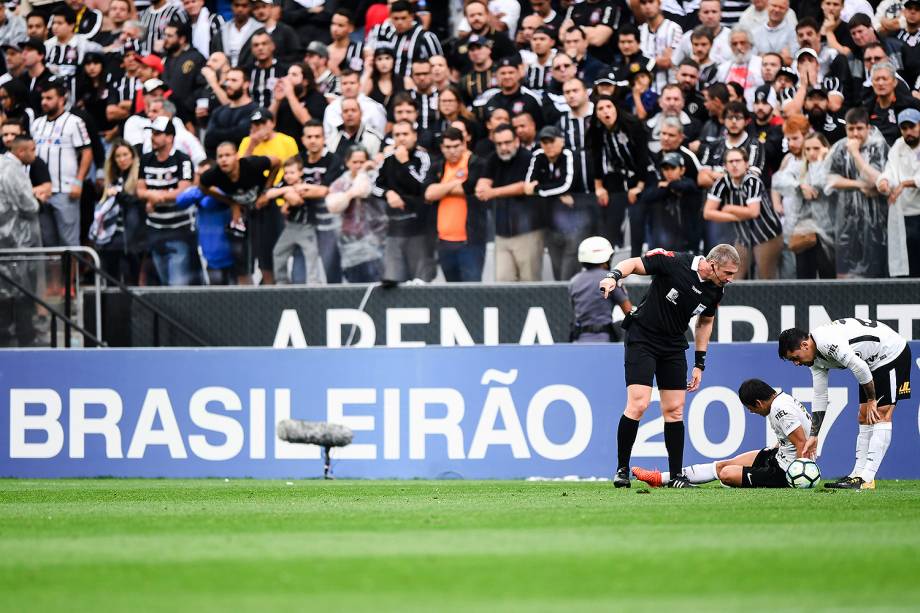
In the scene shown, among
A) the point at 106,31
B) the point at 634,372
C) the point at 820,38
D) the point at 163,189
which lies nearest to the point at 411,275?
the point at 163,189

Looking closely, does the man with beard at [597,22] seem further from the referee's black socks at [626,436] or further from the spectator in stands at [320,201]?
the referee's black socks at [626,436]

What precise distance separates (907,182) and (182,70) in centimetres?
1018

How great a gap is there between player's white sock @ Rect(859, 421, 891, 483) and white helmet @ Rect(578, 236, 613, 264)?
11.9 ft

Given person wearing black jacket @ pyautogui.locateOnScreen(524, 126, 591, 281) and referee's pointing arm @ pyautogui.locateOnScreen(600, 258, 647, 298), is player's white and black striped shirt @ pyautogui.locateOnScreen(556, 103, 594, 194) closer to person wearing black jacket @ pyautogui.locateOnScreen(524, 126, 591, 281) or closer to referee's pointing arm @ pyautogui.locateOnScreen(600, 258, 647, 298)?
person wearing black jacket @ pyautogui.locateOnScreen(524, 126, 591, 281)

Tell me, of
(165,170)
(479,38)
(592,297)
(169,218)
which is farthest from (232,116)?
(592,297)

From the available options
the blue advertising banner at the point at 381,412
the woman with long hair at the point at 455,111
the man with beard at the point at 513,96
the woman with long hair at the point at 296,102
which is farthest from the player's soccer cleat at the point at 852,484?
the woman with long hair at the point at 296,102

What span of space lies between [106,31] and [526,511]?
46.1 feet

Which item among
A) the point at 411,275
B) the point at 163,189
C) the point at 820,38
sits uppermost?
the point at 820,38

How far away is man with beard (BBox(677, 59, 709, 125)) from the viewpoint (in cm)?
1767

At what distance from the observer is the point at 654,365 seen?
12.6 meters

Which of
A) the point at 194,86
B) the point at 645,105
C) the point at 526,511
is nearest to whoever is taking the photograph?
the point at 526,511

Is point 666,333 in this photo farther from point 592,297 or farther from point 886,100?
point 886,100

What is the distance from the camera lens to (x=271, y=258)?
56.4 ft

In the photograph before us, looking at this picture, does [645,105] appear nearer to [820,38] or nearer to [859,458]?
[820,38]
